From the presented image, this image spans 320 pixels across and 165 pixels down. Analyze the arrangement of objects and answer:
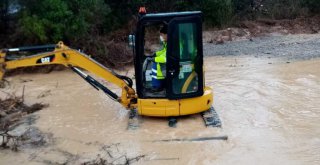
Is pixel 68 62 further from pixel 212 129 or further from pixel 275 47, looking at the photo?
pixel 275 47

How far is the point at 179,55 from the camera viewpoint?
900cm

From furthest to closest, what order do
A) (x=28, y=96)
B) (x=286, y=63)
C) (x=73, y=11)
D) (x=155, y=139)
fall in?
(x=73, y=11), (x=286, y=63), (x=28, y=96), (x=155, y=139)

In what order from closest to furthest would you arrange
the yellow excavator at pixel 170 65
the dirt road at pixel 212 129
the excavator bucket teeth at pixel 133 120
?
the dirt road at pixel 212 129 < the yellow excavator at pixel 170 65 < the excavator bucket teeth at pixel 133 120

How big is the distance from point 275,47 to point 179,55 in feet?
26.1

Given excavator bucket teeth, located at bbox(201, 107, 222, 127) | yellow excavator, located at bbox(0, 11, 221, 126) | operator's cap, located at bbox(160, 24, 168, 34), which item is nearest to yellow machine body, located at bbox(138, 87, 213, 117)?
yellow excavator, located at bbox(0, 11, 221, 126)

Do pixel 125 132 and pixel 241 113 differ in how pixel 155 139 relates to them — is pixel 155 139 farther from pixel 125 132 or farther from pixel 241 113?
pixel 241 113

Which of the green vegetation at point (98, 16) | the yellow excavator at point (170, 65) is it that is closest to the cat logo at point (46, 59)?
Result: the yellow excavator at point (170, 65)

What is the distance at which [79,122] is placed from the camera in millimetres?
10070

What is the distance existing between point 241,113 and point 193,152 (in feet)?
7.18

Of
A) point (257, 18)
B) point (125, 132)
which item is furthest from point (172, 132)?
point (257, 18)

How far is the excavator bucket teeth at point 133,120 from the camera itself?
9.45 m

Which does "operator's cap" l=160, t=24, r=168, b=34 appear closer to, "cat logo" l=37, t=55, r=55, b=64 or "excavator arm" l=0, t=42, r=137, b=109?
"excavator arm" l=0, t=42, r=137, b=109

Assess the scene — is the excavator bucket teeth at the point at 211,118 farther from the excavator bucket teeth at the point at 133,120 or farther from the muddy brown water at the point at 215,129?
the excavator bucket teeth at the point at 133,120

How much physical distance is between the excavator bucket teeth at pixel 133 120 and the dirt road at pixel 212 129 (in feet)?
0.44
